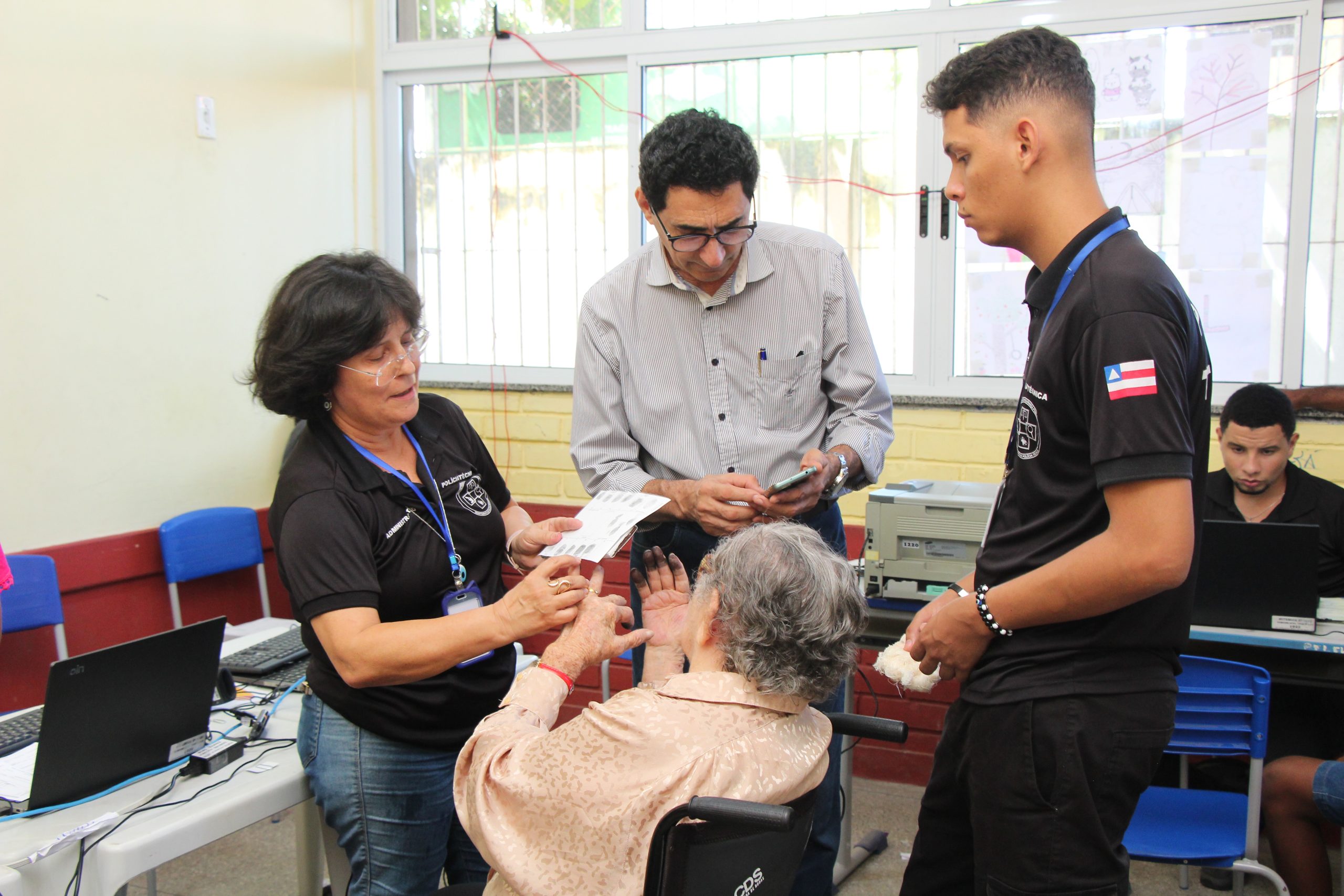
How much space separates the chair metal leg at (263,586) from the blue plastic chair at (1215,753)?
2.83m

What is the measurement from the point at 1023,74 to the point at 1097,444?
0.54 metres

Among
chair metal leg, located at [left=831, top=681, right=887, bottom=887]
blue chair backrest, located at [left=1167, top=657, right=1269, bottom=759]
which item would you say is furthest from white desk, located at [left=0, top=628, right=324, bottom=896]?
blue chair backrest, located at [left=1167, top=657, right=1269, bottom=759]

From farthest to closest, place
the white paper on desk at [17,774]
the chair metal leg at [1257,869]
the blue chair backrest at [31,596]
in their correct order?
1. the blue chair backrest at [31,596]
2. the chair metal leg at [1257,869]
3. the white paper on desk at [17,774]

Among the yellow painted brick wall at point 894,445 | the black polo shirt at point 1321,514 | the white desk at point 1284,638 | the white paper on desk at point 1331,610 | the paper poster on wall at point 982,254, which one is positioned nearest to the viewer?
the white desk at point 1284,638

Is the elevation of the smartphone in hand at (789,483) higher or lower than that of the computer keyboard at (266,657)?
higher

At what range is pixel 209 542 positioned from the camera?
3287mm

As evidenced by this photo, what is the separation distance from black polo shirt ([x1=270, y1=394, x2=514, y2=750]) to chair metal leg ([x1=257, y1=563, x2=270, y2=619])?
1.98 meters

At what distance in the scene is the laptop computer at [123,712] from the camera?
1.52m

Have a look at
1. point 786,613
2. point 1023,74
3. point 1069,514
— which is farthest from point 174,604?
point 1023,74

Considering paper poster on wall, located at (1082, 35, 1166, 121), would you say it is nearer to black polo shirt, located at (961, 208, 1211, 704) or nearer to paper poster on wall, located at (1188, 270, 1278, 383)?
paper poster on wall, located at (1188, 270, 1278, 383)

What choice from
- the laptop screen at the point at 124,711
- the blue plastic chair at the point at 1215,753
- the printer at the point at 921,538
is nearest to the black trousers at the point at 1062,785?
the blue plastic chair at the point at 1215,753

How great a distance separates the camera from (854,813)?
10.8 feet

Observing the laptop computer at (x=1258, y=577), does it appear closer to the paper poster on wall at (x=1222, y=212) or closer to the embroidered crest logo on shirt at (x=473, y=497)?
the paper poster on wall at (x=1222, y=212)

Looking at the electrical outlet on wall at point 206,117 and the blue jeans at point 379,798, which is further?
the electrical outlet on wall at point 206,117
